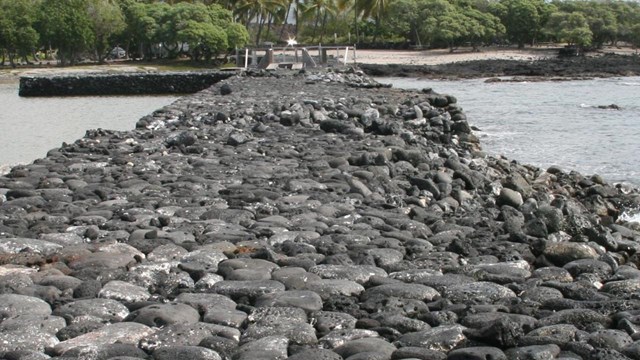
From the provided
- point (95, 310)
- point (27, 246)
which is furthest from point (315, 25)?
point (95, 310)

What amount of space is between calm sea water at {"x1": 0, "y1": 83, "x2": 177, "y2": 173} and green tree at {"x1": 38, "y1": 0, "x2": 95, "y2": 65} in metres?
16.2

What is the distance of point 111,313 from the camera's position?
4504 mm

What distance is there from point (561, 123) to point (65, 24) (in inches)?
1249

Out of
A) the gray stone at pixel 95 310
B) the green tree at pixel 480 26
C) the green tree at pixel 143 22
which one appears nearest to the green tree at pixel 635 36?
the green tree at pixel 480 26

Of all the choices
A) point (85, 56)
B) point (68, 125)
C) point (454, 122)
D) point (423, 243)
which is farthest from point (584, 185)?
point (85, 56)

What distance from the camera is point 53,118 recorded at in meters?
21.1

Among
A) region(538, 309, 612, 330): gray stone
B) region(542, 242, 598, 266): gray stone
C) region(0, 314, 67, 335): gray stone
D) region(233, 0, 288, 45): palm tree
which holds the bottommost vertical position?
region(542, 242, 598, 266): gray stone

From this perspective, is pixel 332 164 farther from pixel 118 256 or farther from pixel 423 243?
pixel 118 256

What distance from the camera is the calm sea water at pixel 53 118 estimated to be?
15.0 m

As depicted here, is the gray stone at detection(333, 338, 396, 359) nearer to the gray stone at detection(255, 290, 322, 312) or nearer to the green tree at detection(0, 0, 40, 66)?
the gray stone at detection(255, 290, 322, 312)

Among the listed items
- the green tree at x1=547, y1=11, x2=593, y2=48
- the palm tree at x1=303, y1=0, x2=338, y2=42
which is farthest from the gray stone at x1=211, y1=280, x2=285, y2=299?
the palm tree at x1=303, y1=0, x2=338, y2=42

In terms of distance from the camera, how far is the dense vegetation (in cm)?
4747

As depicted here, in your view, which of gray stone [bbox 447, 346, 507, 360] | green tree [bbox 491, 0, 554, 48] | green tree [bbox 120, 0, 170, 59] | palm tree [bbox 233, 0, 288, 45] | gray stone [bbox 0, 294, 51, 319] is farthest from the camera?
green tree [bbox 491, 0, 554, 48]

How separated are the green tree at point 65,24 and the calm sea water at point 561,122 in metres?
18.2
